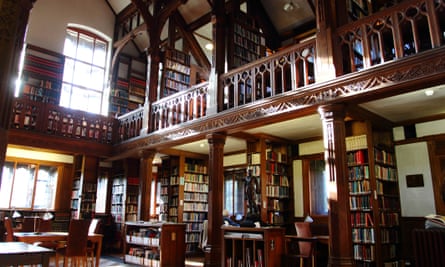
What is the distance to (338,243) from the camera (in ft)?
15.3

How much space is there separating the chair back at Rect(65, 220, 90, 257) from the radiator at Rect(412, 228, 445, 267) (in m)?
4.74

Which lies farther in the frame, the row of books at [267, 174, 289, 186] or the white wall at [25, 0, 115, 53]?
the white wall at [25, 0, 115, 53]

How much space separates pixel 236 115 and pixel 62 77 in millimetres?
6732

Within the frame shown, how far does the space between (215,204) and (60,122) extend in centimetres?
501

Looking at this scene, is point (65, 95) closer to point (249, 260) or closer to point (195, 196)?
point (195, 196)

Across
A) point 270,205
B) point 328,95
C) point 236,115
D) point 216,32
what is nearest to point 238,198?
point 270,205

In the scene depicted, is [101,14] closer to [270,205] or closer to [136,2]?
[136,2]

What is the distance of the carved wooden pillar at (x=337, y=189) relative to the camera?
182 inches

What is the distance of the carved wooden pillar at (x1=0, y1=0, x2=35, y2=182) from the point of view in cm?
134

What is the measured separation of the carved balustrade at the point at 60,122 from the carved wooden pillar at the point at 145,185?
1893mm

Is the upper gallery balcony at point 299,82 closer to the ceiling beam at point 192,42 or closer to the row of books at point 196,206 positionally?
the row of books at point 196,206

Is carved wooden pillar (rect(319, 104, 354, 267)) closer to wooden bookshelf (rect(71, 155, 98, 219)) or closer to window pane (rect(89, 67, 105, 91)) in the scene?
wooden bookshelf (rect(71, 155, 98, 219))

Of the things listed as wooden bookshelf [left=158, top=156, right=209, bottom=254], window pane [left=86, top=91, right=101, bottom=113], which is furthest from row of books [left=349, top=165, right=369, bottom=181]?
window pane [left=86, top=91, right=101, bottom=113]

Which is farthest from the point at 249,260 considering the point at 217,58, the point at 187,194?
the point at 187,194
